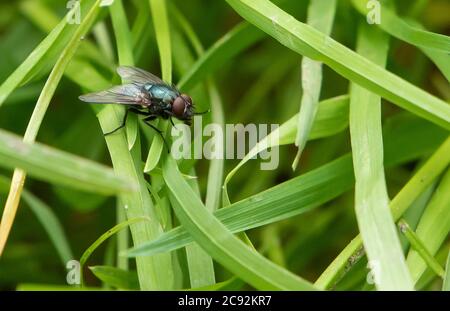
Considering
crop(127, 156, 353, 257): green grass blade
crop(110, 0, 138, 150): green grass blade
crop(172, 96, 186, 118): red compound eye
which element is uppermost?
crop(110, 0, 138, 150): green grass blade

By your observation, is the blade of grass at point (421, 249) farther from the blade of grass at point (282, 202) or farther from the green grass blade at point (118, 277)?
the green grass blade at point (118, 277)

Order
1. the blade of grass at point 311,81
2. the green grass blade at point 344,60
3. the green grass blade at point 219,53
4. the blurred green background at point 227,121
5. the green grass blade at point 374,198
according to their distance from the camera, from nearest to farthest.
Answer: the green grass blade at point 374,198 → the green grass blade at point 344,60 → the blade of grass at point 311,81 → the green grass blade at point 219,53 → the blurred green background at point 227,121

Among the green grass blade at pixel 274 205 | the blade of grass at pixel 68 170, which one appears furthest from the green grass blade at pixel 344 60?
the blade of grass at pixel 68 170

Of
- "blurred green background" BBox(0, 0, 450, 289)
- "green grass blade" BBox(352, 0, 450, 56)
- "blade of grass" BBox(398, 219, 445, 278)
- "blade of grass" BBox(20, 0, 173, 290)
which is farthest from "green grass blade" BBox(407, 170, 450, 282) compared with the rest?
"blurred green background" BBox(0, 0, 450, 289)

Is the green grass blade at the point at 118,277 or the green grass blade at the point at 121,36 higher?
the green grass blade at the point at 121,36

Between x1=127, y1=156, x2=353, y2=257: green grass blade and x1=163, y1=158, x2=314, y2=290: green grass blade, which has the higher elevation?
x1=127, y1=156, x2=353, y2=257: green grass blade

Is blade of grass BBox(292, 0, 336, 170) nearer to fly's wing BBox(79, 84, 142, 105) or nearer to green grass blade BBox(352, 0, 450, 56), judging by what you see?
green grass blade BBox(352, 0, 450, 56)

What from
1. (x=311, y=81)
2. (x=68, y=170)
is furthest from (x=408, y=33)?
(x=68, y=170)

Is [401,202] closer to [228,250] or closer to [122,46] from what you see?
[228,250]
